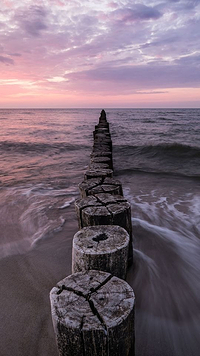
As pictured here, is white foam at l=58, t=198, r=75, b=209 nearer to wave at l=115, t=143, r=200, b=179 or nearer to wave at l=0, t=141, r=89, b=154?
wave at l=115, t=143, r=200, b=179

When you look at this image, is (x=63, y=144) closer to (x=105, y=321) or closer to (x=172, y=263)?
(x=172, y=263)

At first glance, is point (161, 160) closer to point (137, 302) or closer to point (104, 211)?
point (137, 302)

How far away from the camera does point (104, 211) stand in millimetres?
2121

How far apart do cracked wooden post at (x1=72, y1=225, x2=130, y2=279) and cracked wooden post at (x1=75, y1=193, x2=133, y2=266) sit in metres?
0.24

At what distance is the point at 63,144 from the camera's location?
48.8 feet

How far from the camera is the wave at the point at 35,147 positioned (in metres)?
12.9

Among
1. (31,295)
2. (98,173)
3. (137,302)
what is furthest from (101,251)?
(98,173)

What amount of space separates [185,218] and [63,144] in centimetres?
1126

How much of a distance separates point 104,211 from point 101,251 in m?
0.54

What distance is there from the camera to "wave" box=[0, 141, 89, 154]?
510 inches

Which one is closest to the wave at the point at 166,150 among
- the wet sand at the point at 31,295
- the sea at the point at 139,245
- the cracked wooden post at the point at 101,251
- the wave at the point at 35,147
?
the sea at the point at 139,245

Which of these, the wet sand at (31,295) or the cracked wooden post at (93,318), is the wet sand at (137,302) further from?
the cracked wooden post at (93,318)

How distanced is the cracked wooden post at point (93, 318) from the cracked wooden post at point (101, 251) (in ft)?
0.84

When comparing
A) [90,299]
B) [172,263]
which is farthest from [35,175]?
[90,299]
